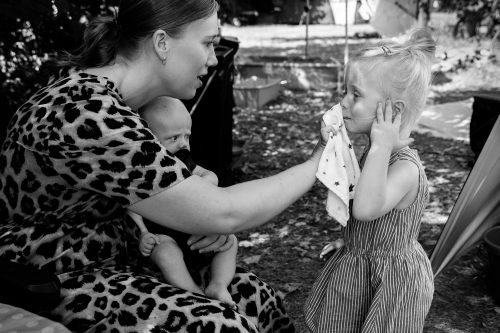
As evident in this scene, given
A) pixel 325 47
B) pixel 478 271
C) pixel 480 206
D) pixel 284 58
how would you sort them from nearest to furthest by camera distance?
pixel 480 206 < pixel 478 271 < pixel 284 58 < pixel 325 47

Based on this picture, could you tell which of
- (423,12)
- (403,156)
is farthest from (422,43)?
(423,12)

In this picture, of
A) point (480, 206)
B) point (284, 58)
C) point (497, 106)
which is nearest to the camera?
point (480, 206)

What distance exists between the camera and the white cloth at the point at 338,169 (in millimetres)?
2104

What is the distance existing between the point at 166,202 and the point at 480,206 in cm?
245

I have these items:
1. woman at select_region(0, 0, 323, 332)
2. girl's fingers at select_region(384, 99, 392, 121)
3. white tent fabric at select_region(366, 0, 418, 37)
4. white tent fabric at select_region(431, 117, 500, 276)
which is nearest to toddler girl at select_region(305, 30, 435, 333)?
girl's fingers at select_region(384, 99, 392, 121)

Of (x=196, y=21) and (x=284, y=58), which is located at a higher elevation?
(x=196, y=21)

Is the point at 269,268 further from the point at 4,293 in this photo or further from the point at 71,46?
the point at 4,293

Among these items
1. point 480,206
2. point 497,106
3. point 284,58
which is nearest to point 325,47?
point 284,58

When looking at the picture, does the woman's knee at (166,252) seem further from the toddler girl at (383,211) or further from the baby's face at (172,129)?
the toddler girl at (383,211)

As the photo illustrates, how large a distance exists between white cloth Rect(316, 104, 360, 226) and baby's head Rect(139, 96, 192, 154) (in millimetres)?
655

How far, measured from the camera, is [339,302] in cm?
239

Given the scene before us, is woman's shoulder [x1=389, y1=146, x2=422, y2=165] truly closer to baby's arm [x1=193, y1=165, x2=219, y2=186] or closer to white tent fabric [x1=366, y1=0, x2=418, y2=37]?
baby's arm [x1=193, y1=165, x2=219, y2=186]

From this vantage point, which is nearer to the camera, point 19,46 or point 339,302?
point 339,302

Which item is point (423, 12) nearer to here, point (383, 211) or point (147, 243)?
point (383, 211)
